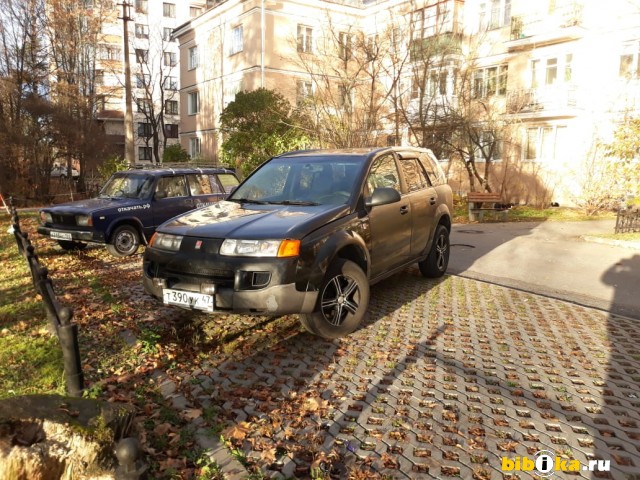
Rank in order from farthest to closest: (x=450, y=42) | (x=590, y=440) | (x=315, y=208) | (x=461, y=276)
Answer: (x=450, y=42)
(x=461, y=276)
(x=315, y=208)
(x=590, y=440)

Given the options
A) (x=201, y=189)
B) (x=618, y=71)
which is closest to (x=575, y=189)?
(x=618, y=71)

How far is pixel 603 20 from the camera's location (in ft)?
63.6

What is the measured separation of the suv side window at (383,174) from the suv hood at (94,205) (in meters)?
5.40

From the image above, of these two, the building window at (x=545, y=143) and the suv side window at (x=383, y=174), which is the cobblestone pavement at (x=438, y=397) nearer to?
the suv side window at (x=383, y=174)

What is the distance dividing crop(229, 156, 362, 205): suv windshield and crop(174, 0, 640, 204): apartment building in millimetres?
12896

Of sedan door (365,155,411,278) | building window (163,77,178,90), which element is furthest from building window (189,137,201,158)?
sedan door (365,155,411,278)

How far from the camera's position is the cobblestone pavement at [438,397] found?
2.93m

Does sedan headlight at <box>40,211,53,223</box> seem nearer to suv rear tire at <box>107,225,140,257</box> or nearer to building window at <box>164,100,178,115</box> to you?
suv rear tire at <box>107,225,140,257</box>

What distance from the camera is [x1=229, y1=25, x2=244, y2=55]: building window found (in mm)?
27719

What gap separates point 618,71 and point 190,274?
826 inches

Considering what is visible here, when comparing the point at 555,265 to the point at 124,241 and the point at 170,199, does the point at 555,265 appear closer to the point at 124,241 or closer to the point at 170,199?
the point at 170,199

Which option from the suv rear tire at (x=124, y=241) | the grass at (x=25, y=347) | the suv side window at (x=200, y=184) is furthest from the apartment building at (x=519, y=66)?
the grass at (x=25, y=347)

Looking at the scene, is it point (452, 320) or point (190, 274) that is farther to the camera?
point (452, 320)

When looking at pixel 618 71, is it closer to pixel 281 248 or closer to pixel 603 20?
pixel 603 20
